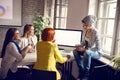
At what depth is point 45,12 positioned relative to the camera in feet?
16.4

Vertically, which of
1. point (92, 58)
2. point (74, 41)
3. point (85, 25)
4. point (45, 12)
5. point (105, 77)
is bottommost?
point (105, 77)

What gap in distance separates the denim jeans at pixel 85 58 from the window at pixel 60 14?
2080 mm

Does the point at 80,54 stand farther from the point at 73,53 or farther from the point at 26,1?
the point at 26,1

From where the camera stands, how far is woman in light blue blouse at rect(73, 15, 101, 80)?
2.70 meters

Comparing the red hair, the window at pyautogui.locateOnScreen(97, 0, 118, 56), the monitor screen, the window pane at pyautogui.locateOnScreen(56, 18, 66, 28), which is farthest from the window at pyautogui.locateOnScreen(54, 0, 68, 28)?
the red hair

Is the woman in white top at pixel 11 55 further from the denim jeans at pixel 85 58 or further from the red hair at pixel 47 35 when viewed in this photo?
the denim jeans at pixel 85 58

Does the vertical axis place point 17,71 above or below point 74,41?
below

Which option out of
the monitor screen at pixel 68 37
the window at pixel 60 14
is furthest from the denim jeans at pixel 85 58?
the window at pixel 60 14

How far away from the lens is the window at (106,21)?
3.10 meters

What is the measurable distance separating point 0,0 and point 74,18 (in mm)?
2149

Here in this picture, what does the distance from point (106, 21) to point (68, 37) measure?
807 mm

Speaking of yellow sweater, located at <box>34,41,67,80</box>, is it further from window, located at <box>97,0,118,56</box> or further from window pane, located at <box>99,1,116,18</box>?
window pane, located at <box>99,1,116,18</box>

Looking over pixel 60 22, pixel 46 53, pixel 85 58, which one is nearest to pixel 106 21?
pixel 85 58

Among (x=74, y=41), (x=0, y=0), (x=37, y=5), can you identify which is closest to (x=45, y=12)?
(x=37, y=5)
